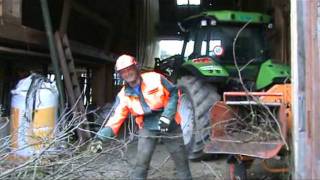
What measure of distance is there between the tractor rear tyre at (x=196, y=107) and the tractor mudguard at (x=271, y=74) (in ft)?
1.99

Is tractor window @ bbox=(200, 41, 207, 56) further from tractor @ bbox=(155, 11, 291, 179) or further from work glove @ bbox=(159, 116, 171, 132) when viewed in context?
work glove @ bbox=(159, 116, 171, 132)

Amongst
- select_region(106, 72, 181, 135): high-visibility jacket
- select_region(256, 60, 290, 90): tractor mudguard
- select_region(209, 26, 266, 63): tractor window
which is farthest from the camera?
select_region(209, 26, 266, 63): tractor window

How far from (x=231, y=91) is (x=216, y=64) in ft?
1.36

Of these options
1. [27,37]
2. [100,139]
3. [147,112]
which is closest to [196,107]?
[147,112]

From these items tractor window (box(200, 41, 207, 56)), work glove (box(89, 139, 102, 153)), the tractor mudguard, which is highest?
tractor window (box(200, 41, 207, 56))

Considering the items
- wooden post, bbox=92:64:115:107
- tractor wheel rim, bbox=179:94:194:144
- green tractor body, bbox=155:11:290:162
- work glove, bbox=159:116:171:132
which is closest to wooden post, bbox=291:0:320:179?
work glove, bbox=159:116:171:132

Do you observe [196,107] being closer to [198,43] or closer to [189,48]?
[198,43]

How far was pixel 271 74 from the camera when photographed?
7332 mm

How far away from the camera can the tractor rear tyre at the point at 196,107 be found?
25.0 feet

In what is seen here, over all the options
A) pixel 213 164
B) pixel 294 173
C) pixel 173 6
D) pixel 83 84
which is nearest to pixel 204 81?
pixel 213 164

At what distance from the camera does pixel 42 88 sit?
26.9 ft

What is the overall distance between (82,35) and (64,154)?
5.54 metres

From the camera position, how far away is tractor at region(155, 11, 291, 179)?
5980mm

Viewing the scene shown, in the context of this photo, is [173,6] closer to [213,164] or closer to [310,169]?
[213,164]
